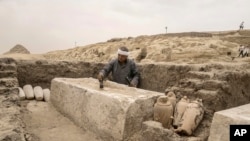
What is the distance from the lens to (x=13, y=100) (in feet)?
13.2

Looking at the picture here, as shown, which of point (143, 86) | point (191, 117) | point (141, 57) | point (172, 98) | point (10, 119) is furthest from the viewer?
point (141, 57)

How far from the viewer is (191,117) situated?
399 centimetres

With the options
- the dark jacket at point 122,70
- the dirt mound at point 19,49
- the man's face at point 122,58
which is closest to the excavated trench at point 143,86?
the dark jacket at point 122,70

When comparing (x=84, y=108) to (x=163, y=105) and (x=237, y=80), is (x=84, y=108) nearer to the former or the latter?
(x=163, y=105)

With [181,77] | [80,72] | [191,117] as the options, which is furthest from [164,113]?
[80,72]

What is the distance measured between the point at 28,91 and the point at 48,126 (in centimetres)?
187

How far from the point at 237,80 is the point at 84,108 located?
2.63m

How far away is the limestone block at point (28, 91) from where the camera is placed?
638 centimetres

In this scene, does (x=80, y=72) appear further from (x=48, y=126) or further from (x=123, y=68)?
(x=48, y=126)

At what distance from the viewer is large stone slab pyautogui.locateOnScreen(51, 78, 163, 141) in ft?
12.8

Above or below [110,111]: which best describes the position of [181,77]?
above

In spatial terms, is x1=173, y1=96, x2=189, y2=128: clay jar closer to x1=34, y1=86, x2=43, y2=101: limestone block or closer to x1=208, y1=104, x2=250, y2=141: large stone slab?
x1=208, y1=104, x2=250, y2=141: large stone slab

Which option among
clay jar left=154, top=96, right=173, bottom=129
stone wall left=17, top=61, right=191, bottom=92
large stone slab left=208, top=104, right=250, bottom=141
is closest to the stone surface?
clay jar left=154, top=96, right=173, bottom=129

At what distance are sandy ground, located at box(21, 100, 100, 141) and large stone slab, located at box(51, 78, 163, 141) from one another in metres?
0.13
